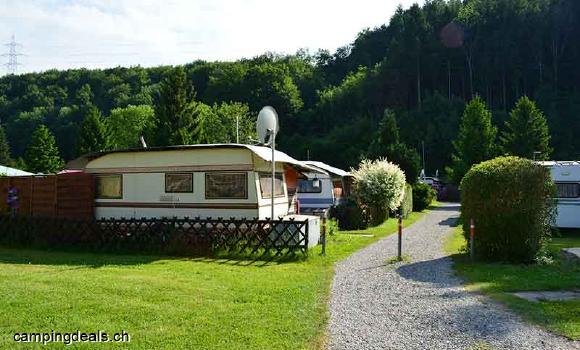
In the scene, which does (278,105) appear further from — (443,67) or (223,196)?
(223,196)

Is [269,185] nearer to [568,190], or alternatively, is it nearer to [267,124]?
[267,124]

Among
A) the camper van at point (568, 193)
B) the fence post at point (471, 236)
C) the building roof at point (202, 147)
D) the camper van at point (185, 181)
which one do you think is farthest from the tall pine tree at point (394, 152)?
the fence post at point (471, 236)

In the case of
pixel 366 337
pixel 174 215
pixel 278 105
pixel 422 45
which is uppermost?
pixel 422 45

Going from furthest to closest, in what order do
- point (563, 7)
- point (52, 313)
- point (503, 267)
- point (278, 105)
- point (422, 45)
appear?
1. point (278, 105)
2. point (422, 45)
3. point (563, 7)
4. point (503, 267)
5. point (52, 313)

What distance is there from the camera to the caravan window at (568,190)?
1898 cm

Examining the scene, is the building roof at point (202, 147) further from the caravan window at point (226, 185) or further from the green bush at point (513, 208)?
the green bush at point (513, 208)

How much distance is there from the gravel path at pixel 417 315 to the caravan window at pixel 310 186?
12450mm

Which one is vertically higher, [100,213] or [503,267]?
[100,213]

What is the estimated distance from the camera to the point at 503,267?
1162cm

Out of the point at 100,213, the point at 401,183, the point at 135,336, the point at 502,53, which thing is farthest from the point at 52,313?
the point at 502,53

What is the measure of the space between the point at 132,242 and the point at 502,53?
234 ft

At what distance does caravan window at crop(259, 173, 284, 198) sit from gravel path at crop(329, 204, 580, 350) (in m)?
4.24

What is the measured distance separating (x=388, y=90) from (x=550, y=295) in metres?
77.2

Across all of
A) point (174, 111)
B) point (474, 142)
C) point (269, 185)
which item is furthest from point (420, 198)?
point (174, 111)
